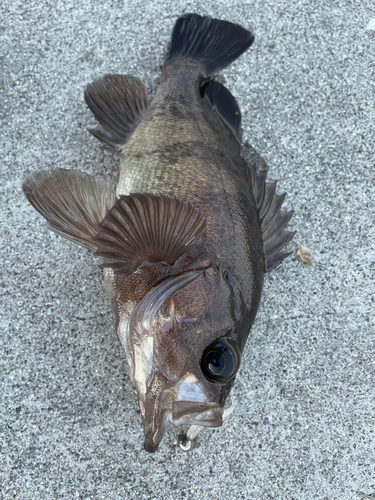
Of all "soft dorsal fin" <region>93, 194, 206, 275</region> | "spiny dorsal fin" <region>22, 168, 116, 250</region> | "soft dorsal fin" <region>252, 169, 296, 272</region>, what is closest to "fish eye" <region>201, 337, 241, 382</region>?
"soft dorsal fin" <region>93, 194, 206, 275</region>

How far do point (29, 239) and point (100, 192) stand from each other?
2.07ft

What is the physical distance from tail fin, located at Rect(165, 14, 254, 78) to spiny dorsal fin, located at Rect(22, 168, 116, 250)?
3.30 feet

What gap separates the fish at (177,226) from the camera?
1.34 meters

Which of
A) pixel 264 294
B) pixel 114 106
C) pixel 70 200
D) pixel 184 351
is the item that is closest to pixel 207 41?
pixel 114 106

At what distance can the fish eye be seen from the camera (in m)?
1.30

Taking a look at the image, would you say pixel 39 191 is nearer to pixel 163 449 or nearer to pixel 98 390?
pixel 98 390

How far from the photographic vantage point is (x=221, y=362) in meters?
1.31

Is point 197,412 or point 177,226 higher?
point 177,226

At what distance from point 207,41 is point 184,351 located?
69.4 inches

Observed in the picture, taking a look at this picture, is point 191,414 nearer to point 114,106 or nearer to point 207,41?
point 114,106

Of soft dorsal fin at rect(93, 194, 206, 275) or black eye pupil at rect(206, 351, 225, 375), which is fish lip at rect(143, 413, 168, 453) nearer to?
black eye pupil at rect(206, 351, 225, 375)

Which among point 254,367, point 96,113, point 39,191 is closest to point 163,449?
point 254,367

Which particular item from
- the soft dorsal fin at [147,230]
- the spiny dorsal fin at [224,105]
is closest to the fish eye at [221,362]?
the soft dorsal fin at [147,230]

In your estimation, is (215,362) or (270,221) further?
(270,221)
